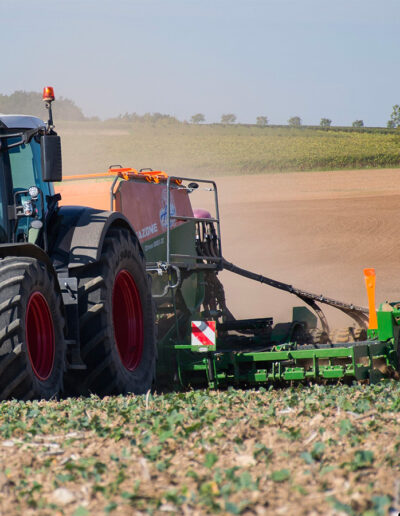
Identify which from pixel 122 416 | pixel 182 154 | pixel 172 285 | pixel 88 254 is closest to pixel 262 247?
pixel 172 285

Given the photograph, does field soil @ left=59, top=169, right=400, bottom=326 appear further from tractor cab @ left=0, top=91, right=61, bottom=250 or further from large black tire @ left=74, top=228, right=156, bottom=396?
tractor cab @ left=0, top=91, right=61, bottom=250

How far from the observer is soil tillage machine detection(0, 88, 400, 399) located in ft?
19.9

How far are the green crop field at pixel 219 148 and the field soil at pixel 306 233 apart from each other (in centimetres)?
558

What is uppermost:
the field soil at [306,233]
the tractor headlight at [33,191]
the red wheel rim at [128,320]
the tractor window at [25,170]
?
the tractor window at [25,170]

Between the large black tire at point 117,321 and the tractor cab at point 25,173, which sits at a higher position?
the tractor cab at point 25,173

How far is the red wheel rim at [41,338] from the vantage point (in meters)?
6.05

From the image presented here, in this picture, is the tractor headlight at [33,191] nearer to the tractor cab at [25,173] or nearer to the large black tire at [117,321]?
the tractor cab at [25,173]

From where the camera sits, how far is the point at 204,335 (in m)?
8.98

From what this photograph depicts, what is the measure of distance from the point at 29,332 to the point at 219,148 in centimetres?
5565

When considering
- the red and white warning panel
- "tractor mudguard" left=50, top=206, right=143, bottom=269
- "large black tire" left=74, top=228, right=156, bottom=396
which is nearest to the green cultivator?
the red and white warning panel

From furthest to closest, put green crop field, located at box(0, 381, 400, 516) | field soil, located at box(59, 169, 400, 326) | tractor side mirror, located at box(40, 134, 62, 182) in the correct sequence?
field soil, located at box(59, 169, 400, 326) → tractor side mirror, located at box(40, 134, 62, 182) → green crop field, located at box(0, 381, 400, 516)

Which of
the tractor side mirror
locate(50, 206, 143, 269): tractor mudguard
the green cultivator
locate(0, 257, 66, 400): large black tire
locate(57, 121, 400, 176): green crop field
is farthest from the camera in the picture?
locate(57, 121, 400, 176): green crop field

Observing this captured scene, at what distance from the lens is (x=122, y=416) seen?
5051 millimetres

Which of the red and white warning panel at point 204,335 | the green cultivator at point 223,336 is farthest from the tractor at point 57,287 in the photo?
the green cultivator at point 223,336
